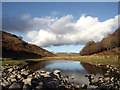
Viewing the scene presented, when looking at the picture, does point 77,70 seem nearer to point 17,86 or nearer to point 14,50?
point 17,86

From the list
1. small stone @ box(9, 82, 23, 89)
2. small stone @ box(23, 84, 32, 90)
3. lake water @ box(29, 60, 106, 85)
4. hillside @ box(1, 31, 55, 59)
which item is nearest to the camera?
small stone @ box(23, 84, 32, 90)

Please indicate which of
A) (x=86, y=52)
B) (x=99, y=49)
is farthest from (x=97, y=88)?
(x=86, y=52)

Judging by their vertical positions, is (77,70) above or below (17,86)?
below

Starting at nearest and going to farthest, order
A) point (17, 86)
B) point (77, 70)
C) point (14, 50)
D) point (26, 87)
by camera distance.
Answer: point (26, 87), point (17, 86), point (77, 70), point (14, 50)

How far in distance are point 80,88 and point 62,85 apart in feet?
5.39

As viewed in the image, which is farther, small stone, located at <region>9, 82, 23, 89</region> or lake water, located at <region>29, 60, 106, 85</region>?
lake water, located at <region>29, 60, 106, 85</region>

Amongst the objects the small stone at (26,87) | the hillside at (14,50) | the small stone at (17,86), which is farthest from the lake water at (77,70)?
the hillside at (14,50)

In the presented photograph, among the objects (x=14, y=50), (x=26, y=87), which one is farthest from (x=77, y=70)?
(x=14, y=50)

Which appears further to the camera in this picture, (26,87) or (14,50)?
(14,50)

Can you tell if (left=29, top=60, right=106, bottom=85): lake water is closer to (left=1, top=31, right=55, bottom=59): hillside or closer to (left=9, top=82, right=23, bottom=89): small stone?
(left=9, top=82, right=23, bottom=89): small stone

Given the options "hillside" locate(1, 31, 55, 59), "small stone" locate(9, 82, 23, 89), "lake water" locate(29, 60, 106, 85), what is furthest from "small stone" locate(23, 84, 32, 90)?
"hillside" locate(1, 31, 55, 59)

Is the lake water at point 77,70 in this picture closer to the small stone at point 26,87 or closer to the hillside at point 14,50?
the small stone at point 26,87

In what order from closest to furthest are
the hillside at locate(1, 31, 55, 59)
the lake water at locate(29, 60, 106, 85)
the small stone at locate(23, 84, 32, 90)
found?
the small stone at locate(23, 84, 32, 90), the lake water at locate(29, 60, 106, 85), the hillside at locate(1, 31, 55, 59)

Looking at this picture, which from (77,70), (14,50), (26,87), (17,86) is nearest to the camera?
(26,87)
